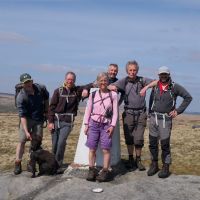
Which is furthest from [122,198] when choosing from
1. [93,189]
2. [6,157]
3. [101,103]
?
[6,157]

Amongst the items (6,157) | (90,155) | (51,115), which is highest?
(51,115)

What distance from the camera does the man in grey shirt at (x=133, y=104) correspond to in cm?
1160

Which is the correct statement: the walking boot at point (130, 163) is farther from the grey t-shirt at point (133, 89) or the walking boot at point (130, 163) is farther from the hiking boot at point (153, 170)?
the grey t-shirt at point (133, 89)

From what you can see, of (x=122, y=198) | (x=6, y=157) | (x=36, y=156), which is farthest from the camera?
(x=6, y=157)

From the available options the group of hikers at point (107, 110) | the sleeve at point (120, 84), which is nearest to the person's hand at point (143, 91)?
the group of hikers at point (107, 110)

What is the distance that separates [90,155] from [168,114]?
7.15 ft

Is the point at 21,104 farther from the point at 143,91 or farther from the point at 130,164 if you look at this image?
the point at 130,164

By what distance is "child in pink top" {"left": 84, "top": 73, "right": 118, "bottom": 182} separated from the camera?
36.4ft

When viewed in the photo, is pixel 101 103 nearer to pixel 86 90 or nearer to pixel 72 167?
pixel 86 90

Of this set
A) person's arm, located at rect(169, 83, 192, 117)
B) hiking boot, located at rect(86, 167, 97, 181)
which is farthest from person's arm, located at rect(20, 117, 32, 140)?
person's arm, located at rect(169, 83, 192, 117)

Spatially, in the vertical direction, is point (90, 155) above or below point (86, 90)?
below

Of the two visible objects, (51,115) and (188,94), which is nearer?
(188,94)

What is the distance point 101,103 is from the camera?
11.1 m

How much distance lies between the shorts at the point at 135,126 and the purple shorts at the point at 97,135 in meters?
0.89
